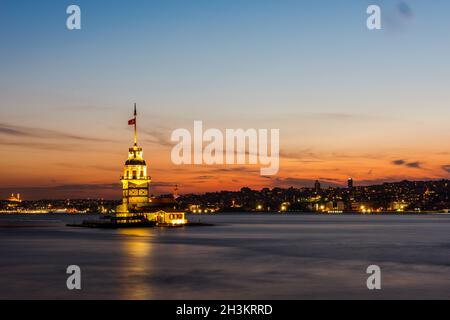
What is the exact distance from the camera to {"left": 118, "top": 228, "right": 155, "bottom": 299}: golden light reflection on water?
4222cm

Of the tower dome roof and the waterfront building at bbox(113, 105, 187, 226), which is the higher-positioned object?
the tower dome roof

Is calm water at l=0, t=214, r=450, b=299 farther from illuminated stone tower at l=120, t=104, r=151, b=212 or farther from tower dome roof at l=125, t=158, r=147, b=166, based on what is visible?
tower dome roof at l=125, t=158, r=147, b=166

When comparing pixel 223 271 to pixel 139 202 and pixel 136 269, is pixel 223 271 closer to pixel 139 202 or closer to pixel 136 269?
pixel 136 269

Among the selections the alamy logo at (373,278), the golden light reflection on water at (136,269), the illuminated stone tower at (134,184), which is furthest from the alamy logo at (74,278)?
the illuminated stone tower at (134,184)

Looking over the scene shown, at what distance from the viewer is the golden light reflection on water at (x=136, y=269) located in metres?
42.2

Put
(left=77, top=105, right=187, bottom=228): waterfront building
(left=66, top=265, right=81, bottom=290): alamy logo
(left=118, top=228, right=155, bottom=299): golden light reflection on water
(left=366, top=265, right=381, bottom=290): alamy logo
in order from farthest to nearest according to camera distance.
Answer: (left=77, top=105, right=187, bottom=228): waterfront building → (left=66, top=265, right=81, bottom=290): alamy logo → (left=366, top=265, right=381, bottom=290): alamy logo → (left=118, top=228, right=155, bottom=299): golden light reflection on water

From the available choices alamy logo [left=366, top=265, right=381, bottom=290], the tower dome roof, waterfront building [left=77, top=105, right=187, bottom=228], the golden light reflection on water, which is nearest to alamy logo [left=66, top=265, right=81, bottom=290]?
the golden light reflection on water

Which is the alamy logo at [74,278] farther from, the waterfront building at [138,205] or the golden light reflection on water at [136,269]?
the waterfront building at [138,205]

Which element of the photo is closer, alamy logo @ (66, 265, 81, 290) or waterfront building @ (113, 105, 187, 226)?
alamy logo @ (66, 265, 81, 290)

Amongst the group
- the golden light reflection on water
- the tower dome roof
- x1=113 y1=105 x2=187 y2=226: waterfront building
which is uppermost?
the tower dome roof

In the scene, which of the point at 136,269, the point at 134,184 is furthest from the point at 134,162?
the point at 136,269

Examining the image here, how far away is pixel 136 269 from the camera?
56188 millimetres

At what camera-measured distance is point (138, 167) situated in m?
155
